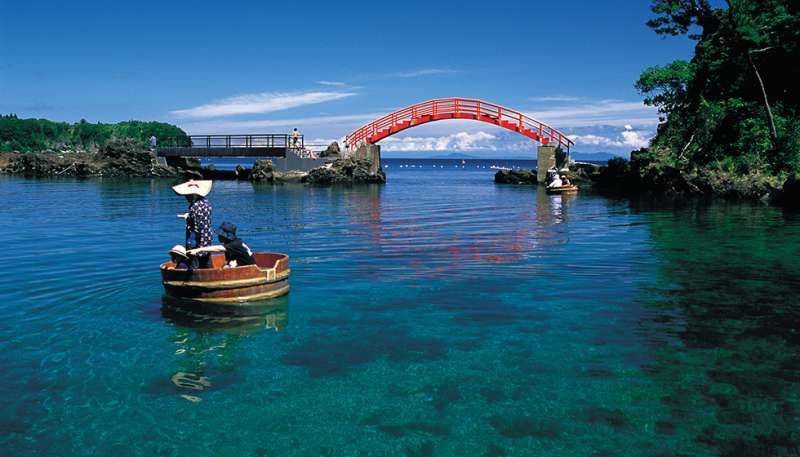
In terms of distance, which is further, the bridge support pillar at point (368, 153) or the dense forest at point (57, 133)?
the dense forest at point (57, 133)

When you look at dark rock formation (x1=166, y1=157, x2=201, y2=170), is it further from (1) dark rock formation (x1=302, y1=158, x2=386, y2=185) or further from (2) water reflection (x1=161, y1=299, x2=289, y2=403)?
(2) water reflection (x1=161, y1=299, x2=289, y2=403)

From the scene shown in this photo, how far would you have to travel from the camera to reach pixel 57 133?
147m

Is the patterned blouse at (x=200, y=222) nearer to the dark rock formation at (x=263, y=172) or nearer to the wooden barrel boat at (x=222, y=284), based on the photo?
the wooden barrel boat at (x=222, y=284)

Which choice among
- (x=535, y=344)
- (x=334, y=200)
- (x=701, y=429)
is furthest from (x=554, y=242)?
(x=334, y=200)

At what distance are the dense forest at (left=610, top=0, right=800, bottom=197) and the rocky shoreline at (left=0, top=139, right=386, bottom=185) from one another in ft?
85.5

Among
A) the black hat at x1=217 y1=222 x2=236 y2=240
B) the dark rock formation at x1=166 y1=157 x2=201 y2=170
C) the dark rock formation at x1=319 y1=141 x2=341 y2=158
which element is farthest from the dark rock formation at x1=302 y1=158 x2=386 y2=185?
the black hat at x1=217 y1=222 x2=236 y2=240

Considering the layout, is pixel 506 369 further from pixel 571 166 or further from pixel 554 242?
pixel 571 166

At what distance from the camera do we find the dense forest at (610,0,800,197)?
1503 inches

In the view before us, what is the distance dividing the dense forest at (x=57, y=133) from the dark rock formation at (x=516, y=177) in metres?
75.8

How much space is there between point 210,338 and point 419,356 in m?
3.48

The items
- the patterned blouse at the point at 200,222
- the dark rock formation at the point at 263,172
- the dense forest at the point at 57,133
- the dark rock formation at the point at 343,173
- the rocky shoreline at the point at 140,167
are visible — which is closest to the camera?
the patterned blouse at the point at 200,222

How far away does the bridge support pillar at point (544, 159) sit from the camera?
61791 millimetres

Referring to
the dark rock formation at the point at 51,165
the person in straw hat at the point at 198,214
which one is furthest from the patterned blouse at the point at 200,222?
the dark rock formation at the point at 51,165

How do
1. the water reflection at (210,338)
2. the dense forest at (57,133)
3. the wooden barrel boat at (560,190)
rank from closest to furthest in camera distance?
the water reflection at (210,338)
the wooden barrel boat at (560,190)
the dense forest at (57,133)
